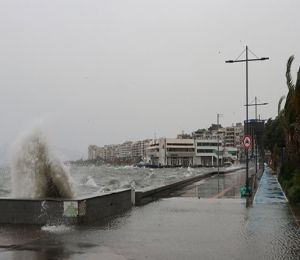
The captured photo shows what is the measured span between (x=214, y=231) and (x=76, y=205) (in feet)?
12.9

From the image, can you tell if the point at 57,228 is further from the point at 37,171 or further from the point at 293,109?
the point at 293,109

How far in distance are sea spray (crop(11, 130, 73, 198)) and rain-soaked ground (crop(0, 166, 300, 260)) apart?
3128 mm

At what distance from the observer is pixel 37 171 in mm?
19828

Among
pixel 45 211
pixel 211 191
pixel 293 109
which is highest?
pixel 293 109

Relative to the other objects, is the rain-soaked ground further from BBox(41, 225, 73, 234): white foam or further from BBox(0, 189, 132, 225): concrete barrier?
BBox(0, 189, 132, 225): concrete barrier

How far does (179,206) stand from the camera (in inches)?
850

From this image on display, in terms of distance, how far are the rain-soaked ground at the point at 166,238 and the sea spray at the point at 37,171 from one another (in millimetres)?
3128

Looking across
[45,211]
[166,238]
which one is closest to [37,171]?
[45,211]

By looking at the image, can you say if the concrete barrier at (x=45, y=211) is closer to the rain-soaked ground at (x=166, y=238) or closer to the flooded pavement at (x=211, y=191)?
the rain-soaked ground at (x=166, y=238)

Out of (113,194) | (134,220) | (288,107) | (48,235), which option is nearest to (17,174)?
(113,194)

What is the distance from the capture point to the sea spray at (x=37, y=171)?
19.5 metres

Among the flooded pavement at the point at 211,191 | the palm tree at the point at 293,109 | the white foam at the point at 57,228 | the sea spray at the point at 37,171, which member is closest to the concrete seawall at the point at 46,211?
the white foam at the point at 57,228

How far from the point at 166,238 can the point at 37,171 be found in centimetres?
858

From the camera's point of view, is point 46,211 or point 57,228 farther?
point 46,211
